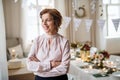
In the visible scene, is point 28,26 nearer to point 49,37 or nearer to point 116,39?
point 116,39

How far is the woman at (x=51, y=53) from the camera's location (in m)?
1.40

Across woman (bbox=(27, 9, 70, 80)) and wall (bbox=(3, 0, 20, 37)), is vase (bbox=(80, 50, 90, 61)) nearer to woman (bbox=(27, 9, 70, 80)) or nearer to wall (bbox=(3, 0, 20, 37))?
woman (bbox=(27, 9, 70, 80))

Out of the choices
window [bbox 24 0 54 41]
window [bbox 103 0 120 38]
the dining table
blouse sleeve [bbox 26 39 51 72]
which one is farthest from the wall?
blouse sleeve [bbox 26 39 51 72]

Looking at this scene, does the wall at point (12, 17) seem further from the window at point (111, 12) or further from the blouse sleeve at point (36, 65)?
the blouse sleeve at point (36, 65)

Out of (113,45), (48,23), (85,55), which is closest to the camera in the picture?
(48,23)

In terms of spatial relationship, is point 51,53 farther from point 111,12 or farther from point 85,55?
point 111,12

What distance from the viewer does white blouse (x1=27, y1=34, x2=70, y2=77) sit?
1.40 metres

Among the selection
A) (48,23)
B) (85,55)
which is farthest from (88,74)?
(48,23)

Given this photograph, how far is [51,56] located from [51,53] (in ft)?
0.07

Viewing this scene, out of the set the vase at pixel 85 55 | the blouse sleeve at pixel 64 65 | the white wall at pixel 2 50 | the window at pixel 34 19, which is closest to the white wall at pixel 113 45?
the window at pixel 34 19

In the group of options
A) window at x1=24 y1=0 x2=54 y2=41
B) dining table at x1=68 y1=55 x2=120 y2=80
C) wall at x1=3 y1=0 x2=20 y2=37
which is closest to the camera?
dining table at x1=68 y1=55 x2=120 y2=80

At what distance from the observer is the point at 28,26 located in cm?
573

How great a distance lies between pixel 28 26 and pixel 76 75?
3.33m

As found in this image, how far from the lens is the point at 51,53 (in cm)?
141
